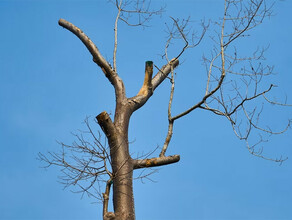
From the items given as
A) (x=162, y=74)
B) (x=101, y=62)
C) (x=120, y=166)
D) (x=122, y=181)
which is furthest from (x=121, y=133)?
(x=162, y=74)

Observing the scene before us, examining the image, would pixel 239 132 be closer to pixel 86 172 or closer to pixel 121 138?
pixel 121 138

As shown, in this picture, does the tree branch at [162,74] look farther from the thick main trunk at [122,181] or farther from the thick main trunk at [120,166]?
the thick main trunk at [122,181]

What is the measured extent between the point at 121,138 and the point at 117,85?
1.15 m

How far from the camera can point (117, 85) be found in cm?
703

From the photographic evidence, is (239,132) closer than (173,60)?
Yes

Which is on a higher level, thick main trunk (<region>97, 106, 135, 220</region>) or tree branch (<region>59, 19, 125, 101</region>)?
tree branch (<region>59, 19, 125, 101</region>)

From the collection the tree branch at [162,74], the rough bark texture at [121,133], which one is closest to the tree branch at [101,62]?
the rough bark texture at [121,133]

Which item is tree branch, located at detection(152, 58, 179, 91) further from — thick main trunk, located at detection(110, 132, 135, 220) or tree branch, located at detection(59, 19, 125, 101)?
thick main trunk, located at detection(110, 132, 135, 220)

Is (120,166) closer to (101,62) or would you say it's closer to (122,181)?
(122,181)

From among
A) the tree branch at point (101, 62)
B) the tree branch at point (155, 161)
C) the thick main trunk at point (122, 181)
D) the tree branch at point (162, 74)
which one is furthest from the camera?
the tree branch at point (162, 74)

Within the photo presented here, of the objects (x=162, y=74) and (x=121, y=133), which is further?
(x=162, y=74)

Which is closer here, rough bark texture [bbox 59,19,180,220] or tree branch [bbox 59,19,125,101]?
rough bark texture [bbox 59,19,180,220]

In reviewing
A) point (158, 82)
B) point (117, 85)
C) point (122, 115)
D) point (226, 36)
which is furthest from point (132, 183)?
point (226, 36)

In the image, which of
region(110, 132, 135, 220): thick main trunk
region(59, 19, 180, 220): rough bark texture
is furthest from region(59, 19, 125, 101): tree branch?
region(110, 132, 135, 220): thick main trunk
